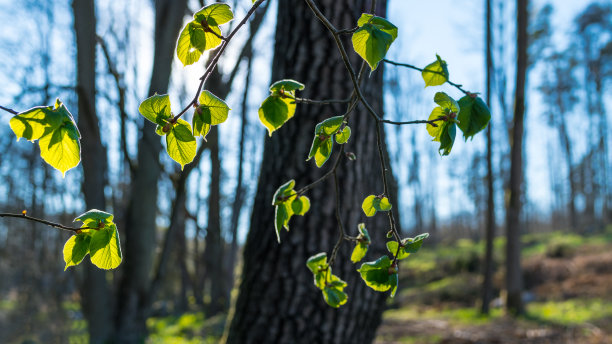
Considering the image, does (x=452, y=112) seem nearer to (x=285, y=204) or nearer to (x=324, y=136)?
(x=324, y=136)

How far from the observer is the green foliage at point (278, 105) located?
1.97 feet

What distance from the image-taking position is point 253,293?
2127 mm

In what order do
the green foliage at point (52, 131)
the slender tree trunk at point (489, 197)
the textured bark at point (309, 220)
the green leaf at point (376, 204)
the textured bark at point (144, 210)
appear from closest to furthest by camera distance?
1. the green foliage at point (52, 131)
2. the green leaf at point (376, 204)
3. the textured bark at point (309, 220)
4. the textured bark at point (144, 210)
5. the slender tree trunk at point (489, 197)

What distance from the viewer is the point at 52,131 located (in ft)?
1.65

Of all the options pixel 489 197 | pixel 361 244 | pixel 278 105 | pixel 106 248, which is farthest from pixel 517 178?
pixel 106 248

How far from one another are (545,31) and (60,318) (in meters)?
20.6

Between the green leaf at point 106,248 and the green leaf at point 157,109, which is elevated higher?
the green leaf at point 157,109

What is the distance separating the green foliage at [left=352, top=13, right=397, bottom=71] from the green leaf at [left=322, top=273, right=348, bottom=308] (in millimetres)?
388

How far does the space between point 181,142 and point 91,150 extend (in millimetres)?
3296

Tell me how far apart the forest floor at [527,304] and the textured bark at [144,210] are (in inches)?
149

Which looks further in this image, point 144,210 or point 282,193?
point 144,210

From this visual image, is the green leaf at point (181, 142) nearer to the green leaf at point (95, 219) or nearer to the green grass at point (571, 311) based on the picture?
the green leaf at point (95, 219)

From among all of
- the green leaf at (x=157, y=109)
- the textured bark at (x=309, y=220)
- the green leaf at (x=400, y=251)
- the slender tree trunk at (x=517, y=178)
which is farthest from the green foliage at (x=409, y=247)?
the slender tree trunk at (x=517, y=178)

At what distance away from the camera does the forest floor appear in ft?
21.4
